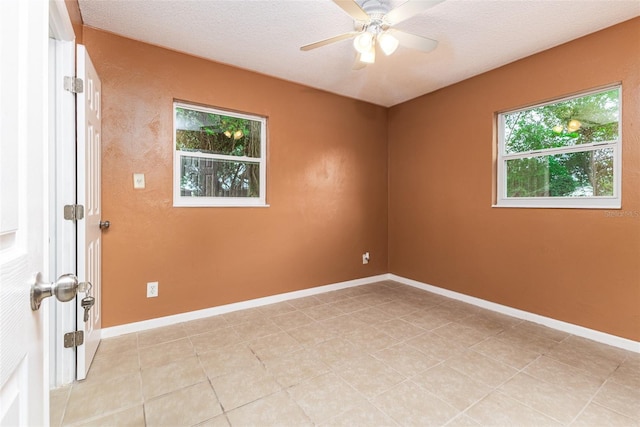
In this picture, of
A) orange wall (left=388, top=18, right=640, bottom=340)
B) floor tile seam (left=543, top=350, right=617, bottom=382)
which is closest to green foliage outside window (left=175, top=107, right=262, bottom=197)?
orange wall (left=388, top=18, right=640, bottom=340)

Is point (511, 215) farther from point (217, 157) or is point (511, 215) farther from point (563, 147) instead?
point (217, 157)

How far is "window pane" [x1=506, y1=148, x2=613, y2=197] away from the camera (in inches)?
93.6

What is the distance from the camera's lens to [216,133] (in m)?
2.94

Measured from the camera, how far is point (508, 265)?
9.48 feet

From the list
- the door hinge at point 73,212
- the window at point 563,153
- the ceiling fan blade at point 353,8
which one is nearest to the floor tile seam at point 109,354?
the door hinge at point 73,212

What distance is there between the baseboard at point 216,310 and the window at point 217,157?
104cm

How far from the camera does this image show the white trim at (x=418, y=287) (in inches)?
91.2

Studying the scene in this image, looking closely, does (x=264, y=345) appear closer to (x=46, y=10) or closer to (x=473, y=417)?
(x=473, y=417)

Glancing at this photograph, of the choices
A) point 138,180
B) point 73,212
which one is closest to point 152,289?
point 138,180

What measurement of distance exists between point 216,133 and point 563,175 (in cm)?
329

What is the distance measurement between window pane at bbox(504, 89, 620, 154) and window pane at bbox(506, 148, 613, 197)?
12cm

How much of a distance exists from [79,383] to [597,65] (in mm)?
4357

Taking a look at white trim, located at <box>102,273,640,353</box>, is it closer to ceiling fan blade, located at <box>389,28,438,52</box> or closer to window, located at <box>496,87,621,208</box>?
window, located at <box>496,87,621,208</box>

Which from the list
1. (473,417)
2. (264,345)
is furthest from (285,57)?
(473,417)
